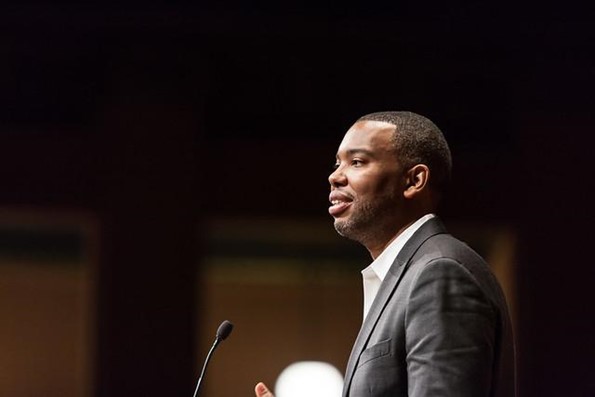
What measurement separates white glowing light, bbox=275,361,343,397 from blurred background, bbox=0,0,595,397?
0.22 ft

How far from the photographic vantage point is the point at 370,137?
2.35m

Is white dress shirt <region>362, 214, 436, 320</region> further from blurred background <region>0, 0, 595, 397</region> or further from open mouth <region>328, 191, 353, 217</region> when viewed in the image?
blurred background <region>0, 0, 595, 397</region>

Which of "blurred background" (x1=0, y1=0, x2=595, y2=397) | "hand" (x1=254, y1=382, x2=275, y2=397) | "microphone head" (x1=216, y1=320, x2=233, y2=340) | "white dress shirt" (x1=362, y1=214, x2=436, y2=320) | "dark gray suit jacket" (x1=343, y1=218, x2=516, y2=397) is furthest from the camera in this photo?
"blurred background" (x1=0, y1=0, x2=595, y2=397)

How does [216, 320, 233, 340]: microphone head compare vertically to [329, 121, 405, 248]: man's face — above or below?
below

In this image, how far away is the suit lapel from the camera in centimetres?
216

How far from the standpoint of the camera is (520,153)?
22.8 ft

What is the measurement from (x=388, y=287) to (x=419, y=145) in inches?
13.0

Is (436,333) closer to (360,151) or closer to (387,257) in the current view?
(387,257)

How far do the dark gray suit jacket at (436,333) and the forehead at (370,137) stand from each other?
0.80 ft

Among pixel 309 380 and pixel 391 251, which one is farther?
pixel 309 380

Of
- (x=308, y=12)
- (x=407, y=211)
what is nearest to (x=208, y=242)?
(x=308, y=12)

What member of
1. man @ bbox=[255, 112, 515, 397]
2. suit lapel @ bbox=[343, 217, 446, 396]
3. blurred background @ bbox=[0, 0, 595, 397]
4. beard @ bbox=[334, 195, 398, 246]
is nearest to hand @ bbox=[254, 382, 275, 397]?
man @ bbox=[255, 112, 515, 397]

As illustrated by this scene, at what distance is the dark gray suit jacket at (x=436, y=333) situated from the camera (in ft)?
6.40

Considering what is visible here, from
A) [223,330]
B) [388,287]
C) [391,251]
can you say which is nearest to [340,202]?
[391,251]
